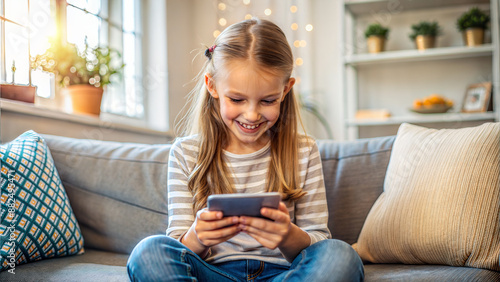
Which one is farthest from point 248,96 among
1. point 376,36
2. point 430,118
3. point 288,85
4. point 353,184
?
point 376,36

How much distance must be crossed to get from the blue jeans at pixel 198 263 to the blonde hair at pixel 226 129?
211mm

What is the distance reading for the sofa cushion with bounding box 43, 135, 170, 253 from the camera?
157 centimetres

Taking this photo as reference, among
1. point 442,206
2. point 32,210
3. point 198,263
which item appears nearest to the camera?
point 198,263

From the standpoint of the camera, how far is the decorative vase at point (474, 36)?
9.57 ft

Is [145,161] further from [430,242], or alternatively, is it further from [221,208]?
[430,242]

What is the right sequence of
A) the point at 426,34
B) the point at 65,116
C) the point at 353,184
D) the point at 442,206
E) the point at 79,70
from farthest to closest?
the point at 426,34 → the point at 79,70 → the point at 65,116 → the point at 353,184 → the point at 442,206

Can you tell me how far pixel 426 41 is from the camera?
9.93 ft

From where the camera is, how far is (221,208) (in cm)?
95

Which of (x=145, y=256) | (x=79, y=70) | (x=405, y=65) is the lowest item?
(x=145, y=256)

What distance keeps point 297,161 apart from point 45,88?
1.54 metres

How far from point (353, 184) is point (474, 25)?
1.98 m

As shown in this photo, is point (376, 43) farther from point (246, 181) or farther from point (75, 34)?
point (246, 181)

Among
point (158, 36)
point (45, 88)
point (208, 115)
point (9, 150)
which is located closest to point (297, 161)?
point (208, 115)

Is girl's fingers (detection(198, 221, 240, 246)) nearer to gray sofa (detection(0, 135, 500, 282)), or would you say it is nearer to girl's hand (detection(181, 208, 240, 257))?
girl's hand (detection(181, 208, 240, 257))
